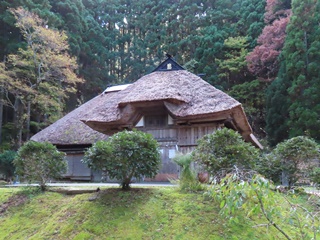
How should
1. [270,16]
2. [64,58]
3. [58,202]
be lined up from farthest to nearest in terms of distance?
[270,16] < [64,58] < [58,202]

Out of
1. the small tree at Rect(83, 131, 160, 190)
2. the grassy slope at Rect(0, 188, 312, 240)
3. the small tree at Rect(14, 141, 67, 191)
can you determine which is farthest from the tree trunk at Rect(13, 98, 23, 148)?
the small tree at Rect(83, 131, 160, 190)

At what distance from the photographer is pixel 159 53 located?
29438mm

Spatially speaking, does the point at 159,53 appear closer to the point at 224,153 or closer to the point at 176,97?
the point at 176,97

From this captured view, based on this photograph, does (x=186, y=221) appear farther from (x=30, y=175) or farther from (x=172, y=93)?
(x=172, y=93)

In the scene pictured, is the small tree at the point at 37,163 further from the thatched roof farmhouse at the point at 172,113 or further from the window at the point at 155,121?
the window at the point at 155,121

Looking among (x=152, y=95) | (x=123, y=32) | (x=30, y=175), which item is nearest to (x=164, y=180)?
(x=152, y=95)

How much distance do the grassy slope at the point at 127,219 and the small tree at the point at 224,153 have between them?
78 centimetres

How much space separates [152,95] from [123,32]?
23652 mm

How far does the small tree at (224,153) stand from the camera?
20.8 feet

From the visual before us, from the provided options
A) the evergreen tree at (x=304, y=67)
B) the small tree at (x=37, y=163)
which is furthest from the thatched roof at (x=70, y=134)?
the evergreen tree at (x=304, y=67)

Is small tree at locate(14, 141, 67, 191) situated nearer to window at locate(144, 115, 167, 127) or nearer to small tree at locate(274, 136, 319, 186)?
window at locate(144, 115, 167, 127)

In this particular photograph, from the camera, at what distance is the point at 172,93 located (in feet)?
37.6

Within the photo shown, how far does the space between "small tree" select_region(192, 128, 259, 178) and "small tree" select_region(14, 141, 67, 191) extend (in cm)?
358

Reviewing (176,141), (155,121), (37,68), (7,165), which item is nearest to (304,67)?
(176,141)
